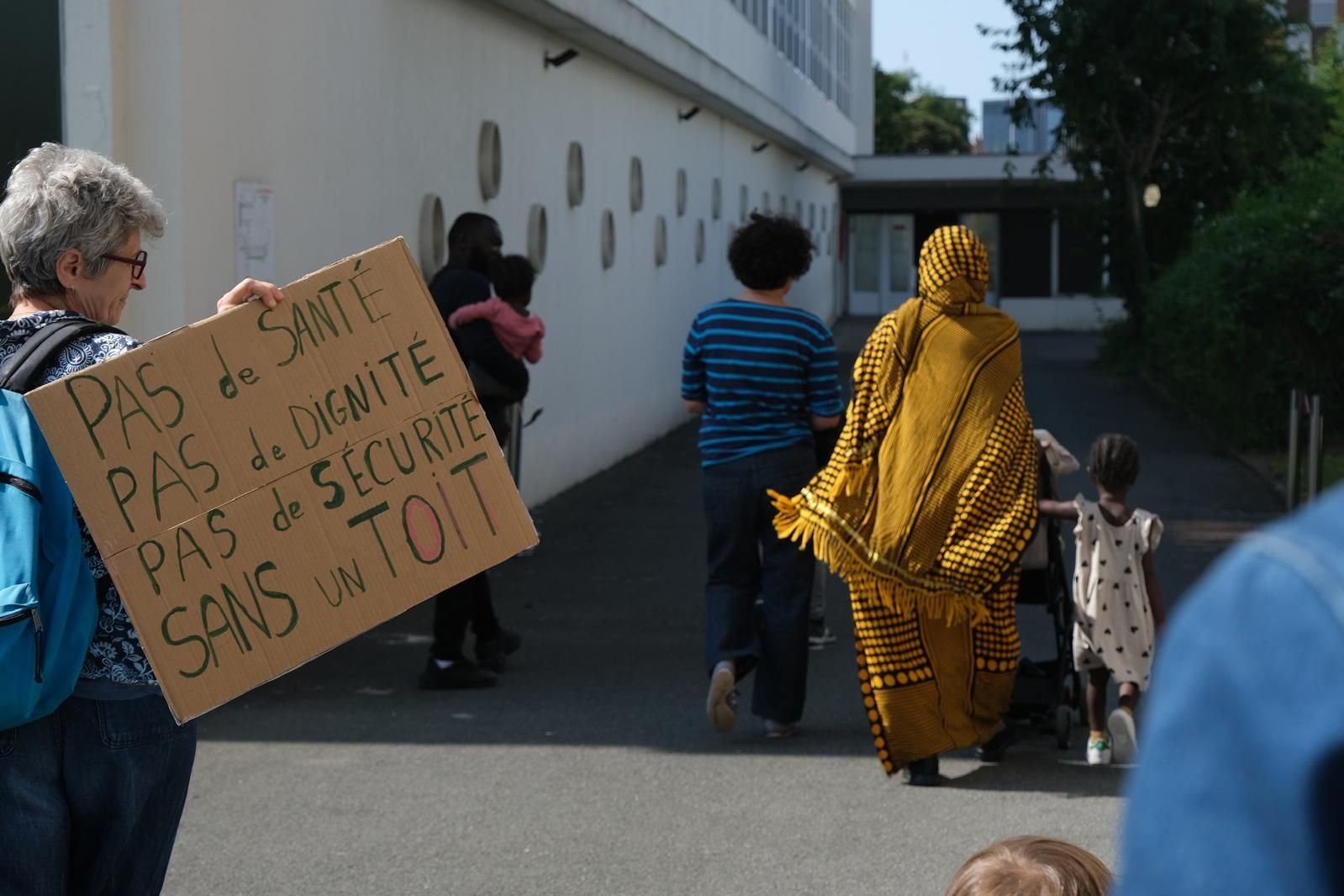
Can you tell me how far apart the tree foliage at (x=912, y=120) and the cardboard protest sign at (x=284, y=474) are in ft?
226

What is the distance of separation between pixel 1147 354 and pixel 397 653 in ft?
64.9

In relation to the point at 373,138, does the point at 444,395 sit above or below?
below

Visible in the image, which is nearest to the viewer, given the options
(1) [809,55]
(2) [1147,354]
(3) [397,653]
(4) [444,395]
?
(4) [444,395]

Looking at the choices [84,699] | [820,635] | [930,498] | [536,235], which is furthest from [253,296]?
[536,235]

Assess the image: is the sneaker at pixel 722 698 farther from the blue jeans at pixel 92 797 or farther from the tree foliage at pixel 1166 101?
the tree foliage at pixel 1166 101

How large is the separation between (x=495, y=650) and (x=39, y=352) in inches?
201

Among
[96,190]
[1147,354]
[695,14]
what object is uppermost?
[695,14]

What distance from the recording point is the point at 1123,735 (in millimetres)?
6137

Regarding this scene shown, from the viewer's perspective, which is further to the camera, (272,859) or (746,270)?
(746,270)

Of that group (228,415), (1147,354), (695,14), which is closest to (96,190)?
(228,415)

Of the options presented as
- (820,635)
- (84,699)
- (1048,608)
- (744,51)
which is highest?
(744,51)

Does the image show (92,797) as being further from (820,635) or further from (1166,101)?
(1166,101)

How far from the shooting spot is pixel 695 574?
10.5 meters

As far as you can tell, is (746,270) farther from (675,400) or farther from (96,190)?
(675,400)
